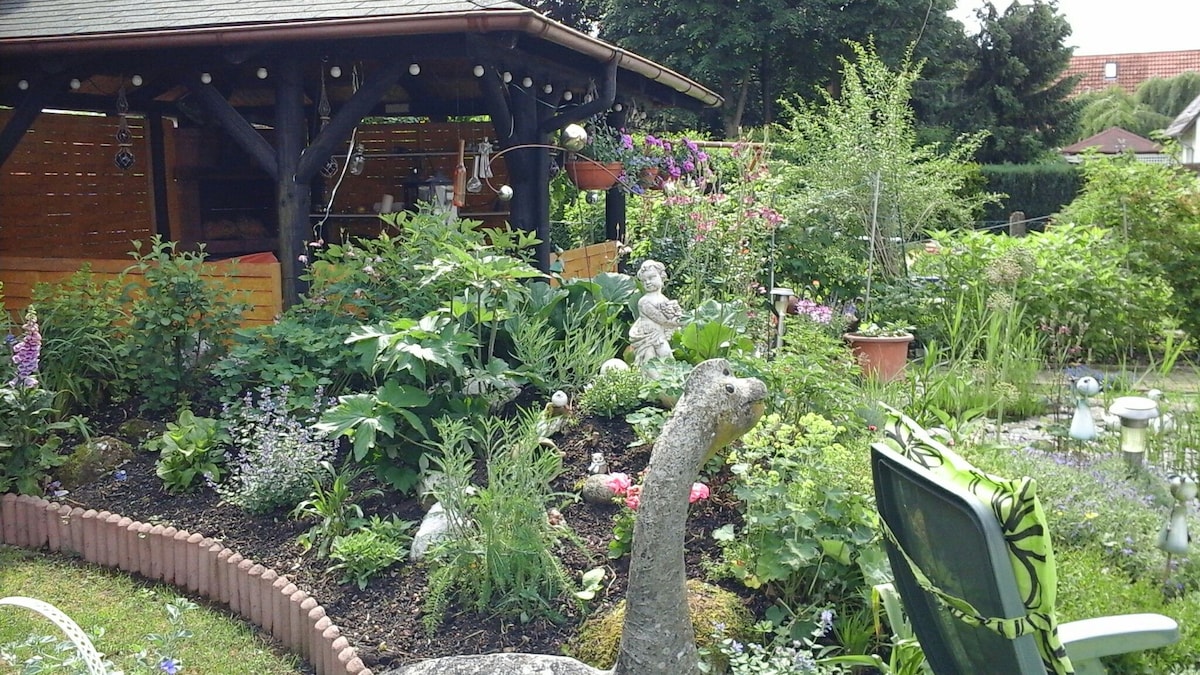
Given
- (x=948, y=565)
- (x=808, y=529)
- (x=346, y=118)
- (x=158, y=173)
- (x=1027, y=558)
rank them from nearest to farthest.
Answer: (x=1027, y=558)
(x=948, y=565)
(x=808, y=529)
(x=346, y=118)
(x=158, y=173)

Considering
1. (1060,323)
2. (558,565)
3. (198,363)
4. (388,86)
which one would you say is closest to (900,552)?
(558,565)

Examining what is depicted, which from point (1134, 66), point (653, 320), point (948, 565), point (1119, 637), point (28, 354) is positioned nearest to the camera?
point (948, 565)

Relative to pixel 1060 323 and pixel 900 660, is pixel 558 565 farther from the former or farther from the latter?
pixel 1060 323

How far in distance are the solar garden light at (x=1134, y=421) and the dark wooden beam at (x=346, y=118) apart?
15.1ft

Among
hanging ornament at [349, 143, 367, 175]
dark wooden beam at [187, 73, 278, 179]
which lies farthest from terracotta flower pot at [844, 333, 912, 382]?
hanging ornament at [349, 143, 367, 175]

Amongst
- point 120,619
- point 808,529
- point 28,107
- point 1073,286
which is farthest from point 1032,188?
point 120,619

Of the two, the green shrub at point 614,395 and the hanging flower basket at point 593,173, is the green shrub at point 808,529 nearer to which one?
the green shrub at point 614,395

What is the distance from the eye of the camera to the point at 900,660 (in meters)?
2.76

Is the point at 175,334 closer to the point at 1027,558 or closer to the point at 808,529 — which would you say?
the point at 808,529

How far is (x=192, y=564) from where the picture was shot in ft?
13.4

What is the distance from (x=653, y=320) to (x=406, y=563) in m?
1.80

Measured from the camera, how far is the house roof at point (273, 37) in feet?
19.9

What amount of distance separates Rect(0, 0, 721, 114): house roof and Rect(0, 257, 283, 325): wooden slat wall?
4.36 feet

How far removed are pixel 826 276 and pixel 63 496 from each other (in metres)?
5.78
